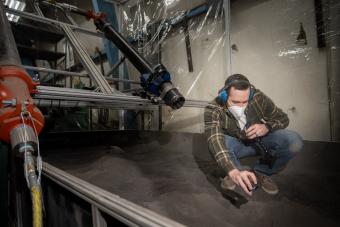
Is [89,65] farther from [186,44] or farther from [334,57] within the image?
[334,57]

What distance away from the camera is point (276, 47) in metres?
1.68

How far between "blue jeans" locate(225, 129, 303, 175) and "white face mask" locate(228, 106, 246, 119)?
0.15m

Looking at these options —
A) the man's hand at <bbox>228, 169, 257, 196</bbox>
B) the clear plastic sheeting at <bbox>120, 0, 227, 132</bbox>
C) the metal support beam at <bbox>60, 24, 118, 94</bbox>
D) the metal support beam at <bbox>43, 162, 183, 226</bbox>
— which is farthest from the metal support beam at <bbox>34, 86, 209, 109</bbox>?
the clear plastic sheeting at <bbox>120, 0, 227, 132</bbox>

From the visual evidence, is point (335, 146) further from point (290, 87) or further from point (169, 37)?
point (169, 37)

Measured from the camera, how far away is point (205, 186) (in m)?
1.12

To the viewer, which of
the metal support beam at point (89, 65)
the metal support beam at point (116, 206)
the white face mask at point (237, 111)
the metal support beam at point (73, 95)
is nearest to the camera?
the metal support beam at point (116, 206)

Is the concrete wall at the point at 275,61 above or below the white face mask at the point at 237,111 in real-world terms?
above

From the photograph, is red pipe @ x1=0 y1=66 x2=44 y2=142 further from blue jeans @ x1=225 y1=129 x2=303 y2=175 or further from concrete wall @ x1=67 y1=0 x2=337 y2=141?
concrete wall @ x1=67 y1=0 x2=337 y2=141

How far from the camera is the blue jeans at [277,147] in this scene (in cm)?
112

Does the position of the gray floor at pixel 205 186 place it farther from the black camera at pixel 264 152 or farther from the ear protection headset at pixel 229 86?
the ear protection headset at pixel 229 86

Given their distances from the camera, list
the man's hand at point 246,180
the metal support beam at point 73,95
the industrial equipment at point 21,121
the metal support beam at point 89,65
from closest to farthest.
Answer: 1. the industrial equipment at point 21,121
2. the man's hand at point 246,180
3. the metal support beam at point 73,95
4. the metal support beam at point 89,65

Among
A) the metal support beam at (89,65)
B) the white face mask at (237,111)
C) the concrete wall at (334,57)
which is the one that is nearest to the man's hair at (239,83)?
the white face mask at (237,111)

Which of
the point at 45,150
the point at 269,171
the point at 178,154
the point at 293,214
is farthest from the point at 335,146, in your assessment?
the point at 45,150

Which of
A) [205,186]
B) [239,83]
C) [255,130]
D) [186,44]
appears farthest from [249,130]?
[186,44]
